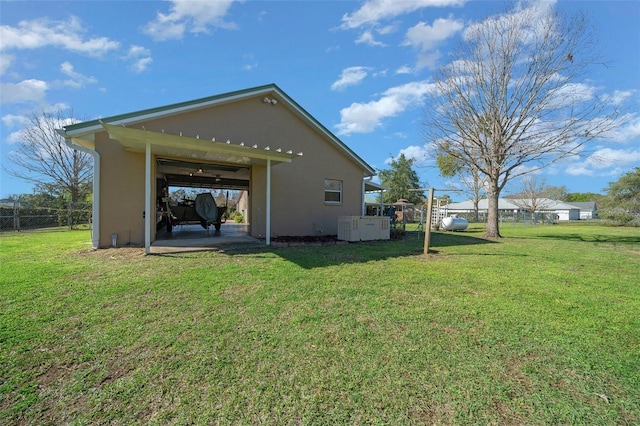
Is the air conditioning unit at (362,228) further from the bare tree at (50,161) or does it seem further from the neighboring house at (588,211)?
the neighboring house at (588,211)

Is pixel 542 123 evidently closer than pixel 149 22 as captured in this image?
No

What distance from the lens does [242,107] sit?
31.9ft

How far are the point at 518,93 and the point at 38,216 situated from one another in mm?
25681

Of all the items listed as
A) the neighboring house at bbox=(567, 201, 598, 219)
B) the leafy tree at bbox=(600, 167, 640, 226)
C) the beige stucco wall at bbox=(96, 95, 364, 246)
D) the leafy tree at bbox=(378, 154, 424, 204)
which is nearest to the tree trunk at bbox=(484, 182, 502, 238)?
the beige stucco wall at bbox=(96, 95, 364, 246)

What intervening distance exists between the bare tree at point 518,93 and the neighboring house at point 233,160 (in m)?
6.39

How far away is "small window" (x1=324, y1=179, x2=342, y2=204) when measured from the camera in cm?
1165

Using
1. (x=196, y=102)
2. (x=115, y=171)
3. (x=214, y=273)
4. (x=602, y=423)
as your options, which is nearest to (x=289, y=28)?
(x=196, y=102)

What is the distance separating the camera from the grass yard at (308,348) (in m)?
1.98

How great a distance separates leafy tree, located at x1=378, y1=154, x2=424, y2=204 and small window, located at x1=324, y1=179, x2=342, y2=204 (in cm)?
3057

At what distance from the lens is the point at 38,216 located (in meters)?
15.3

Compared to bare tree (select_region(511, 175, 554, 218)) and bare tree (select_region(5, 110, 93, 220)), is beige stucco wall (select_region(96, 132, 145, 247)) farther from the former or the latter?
bare tree (select_region(511, 175, 554, 218))

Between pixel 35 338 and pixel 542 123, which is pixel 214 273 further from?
pixel 542 123

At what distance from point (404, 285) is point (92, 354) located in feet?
14.0

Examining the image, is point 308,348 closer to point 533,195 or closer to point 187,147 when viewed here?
point 187,147
